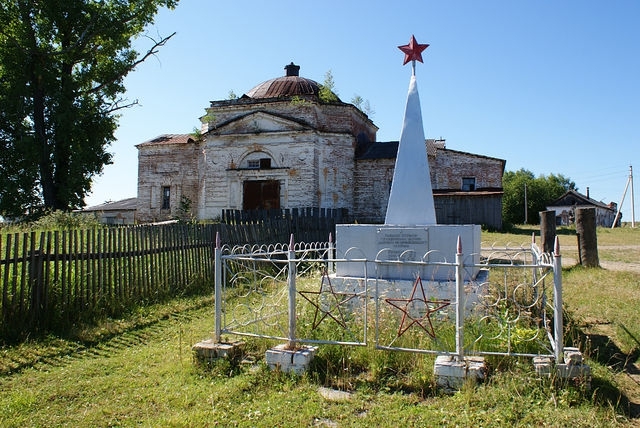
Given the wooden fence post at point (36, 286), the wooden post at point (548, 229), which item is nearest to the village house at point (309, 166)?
the wooden post at point (548, 229)

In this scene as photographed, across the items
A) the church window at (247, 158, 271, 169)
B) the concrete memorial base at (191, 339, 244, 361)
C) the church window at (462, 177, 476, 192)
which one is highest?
the church window at (247, 158, 271, 169)

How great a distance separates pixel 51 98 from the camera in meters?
21.5

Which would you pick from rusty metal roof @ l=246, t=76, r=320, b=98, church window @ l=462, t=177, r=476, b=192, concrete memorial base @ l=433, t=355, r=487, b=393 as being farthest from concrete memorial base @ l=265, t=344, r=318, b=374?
rusty metal roof @ l=246, t=76, r=320, b=98

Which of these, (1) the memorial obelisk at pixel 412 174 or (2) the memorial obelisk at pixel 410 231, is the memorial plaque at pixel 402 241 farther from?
(1) the memorial obelisk at pixel 412 174

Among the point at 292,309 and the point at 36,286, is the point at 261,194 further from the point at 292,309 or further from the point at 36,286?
the point at 292,309

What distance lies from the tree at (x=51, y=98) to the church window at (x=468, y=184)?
1752cm

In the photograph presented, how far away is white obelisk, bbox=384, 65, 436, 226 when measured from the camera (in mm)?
7008

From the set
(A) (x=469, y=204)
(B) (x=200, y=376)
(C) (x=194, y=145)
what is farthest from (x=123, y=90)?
(B) (x=200, y=376)

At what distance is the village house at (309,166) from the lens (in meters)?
23.9

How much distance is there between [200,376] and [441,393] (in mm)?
2311

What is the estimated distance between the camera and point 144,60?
23828 mm

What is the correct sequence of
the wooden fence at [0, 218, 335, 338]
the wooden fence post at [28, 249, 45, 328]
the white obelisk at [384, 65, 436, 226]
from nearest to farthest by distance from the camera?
the wooden fence at [0, 218, 335, 338] → the wooden fence post at [28, 249, 45, 328] → the white obelisk at [384, 65, 436, 226]

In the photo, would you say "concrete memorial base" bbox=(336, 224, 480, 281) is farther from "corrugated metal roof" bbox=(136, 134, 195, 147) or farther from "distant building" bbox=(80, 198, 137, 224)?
"distant building" bbox=(80, 198, 137, 224)

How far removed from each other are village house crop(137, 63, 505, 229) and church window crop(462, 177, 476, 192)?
0.05m
